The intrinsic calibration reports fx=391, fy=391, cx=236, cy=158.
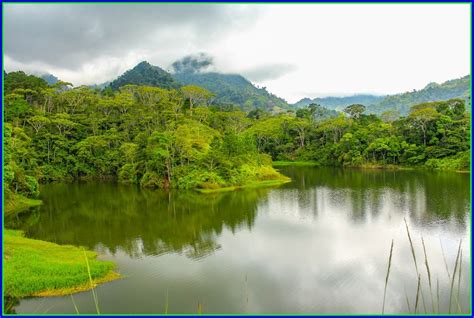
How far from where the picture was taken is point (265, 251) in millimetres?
17047

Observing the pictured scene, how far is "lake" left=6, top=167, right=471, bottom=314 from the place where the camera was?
1198cm

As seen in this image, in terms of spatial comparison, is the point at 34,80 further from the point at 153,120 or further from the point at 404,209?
the point at 404,209

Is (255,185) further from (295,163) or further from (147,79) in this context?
(147,79)

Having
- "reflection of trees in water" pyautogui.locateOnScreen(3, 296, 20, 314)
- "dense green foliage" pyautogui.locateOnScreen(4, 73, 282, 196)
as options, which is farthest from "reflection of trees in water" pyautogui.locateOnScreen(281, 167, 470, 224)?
"reflection of trees in water" pyautogui.locateOnScreen(3, 296, 20, 314)

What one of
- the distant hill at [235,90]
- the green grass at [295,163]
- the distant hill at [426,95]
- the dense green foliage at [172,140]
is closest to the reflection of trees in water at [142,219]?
the dense green foliage at [172,140]

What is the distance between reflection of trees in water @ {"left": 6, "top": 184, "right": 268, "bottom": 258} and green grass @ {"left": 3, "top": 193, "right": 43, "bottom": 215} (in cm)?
102

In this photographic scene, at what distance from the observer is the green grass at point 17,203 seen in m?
24.5

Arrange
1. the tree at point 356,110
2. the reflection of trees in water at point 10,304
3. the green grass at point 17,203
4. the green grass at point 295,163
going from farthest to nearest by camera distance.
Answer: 1. the tree at point 356,110
2. the green grass at point 295,163
3. the green grass at point 17,203
4. the reflection of trees in water at point 10,304

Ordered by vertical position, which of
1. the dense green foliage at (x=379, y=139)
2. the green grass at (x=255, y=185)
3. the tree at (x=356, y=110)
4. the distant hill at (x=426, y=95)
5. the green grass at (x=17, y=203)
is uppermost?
the distant hill at (x=426, y=95)

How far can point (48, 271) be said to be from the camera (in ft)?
43.7

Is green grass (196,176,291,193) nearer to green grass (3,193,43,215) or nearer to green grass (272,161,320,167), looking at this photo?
green grass (3,193,43,215)

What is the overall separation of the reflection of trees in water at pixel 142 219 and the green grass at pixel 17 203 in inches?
40.4

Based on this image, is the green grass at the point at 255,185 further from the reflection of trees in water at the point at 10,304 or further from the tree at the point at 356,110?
the tree at the point at 356,110

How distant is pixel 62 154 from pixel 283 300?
3850cm
